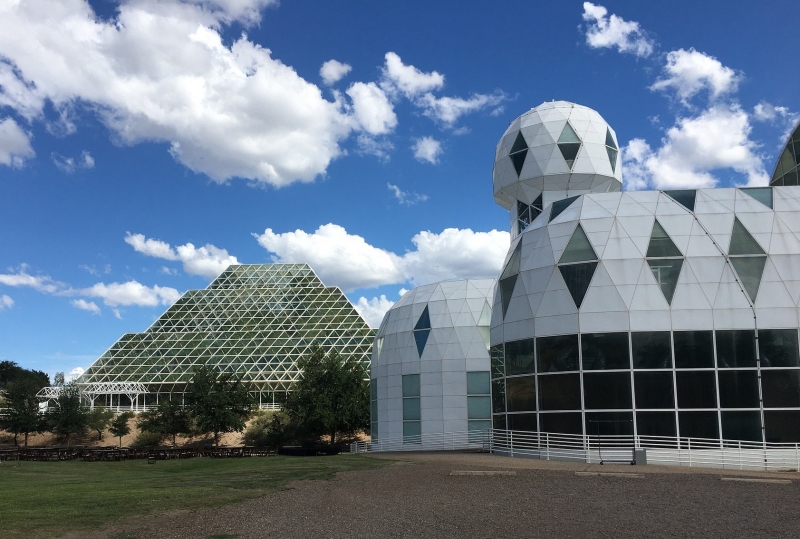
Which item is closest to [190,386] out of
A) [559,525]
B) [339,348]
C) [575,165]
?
[339,348]

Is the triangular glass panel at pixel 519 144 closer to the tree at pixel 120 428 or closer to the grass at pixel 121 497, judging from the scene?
the grass at pixel 121 497

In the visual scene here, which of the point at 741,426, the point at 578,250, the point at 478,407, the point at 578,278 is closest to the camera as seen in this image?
the point at 741,426

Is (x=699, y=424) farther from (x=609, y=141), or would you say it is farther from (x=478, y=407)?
(x=609, y=141)

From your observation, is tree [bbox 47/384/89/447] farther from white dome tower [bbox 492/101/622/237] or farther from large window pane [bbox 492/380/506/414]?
white dome tower [bbox 492/101/622/237]

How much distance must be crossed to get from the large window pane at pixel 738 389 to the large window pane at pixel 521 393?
22.8 ft

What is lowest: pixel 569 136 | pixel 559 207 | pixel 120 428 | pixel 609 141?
pixel 120 428

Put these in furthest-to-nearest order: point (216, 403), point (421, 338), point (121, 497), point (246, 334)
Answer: point (246, 334) → point (216, 403) → point (421, 338) → point (121, 497)

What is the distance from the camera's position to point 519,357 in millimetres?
27859

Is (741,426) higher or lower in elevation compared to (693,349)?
lower

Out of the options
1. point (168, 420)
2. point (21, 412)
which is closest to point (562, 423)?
point (168, 420)

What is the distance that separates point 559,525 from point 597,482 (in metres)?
6.22

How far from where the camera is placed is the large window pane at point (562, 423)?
2533 centimetres

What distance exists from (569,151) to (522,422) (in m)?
18.3

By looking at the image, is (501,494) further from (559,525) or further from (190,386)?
(190,386)
